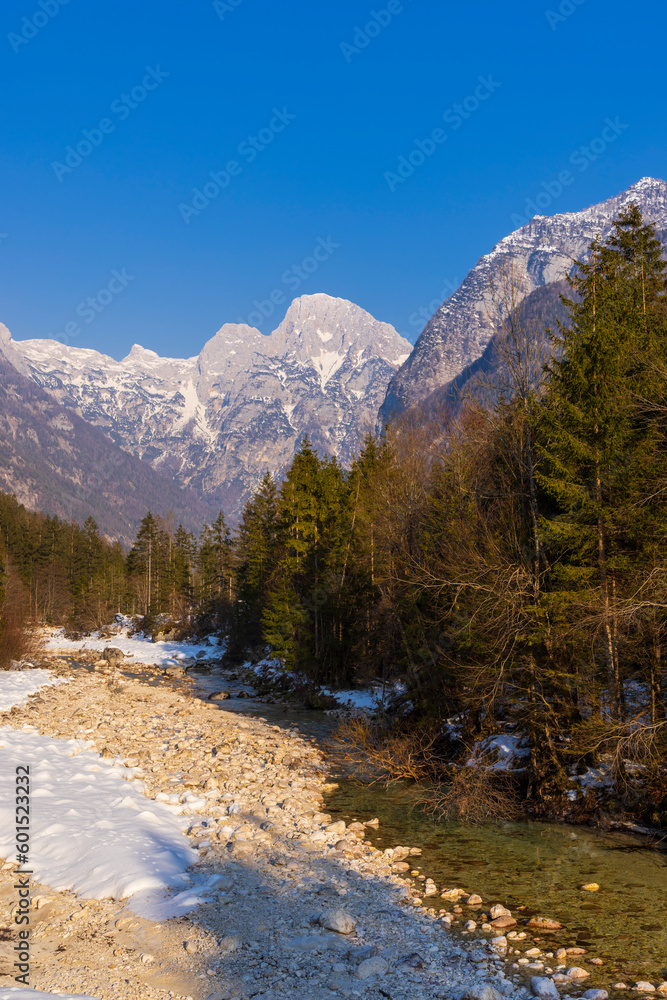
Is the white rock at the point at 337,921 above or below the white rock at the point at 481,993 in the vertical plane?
below

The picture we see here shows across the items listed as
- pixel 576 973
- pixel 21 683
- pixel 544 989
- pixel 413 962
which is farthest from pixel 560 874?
pixel 21 683

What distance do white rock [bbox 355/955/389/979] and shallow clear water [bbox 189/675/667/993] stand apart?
7.59 feet

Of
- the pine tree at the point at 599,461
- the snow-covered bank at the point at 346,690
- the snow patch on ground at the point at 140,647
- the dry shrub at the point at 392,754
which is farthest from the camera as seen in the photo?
the snow patch on ground at the point at 140,647

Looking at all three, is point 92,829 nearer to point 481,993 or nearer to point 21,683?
point 481,993

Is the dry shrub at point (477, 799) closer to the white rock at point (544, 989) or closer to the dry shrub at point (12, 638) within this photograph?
the white rock at point (544, 989)

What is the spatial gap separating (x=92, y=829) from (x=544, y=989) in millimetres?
7284

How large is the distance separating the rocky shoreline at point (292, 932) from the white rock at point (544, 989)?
0.02 metres

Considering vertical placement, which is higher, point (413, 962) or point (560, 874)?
point (413, 962)

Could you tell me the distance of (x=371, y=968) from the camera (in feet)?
23.3

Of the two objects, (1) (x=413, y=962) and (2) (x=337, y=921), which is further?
(2) (x=337, y=921)

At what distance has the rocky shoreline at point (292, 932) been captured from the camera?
669 cm

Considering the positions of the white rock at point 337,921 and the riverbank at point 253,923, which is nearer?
the riverbank at point 253,923

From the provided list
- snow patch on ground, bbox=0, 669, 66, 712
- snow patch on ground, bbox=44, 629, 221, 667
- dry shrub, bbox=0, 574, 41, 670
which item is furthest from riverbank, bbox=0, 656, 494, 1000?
snow patch on ground, bbox=44, 629, 221, 667

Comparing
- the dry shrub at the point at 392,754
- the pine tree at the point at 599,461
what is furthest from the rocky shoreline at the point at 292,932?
the pine tree at the point at 599,461
